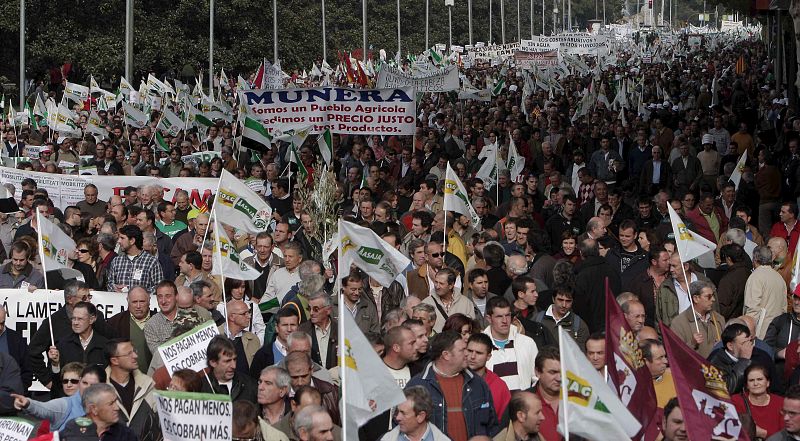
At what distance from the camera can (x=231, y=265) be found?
1303 cm

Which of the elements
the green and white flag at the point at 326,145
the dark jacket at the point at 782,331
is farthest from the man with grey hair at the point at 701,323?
the green and white flag at the point at 326,145

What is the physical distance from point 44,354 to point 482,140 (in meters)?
14.3

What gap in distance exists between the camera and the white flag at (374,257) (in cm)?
1243

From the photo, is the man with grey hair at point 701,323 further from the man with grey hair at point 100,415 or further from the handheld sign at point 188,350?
the man with grey hair at point 100,415

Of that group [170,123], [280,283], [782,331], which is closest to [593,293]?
[782,331]

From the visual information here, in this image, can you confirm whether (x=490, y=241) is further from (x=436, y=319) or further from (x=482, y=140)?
(x=482, y=140)

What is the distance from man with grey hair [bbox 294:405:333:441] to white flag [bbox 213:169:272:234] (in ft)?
19.6


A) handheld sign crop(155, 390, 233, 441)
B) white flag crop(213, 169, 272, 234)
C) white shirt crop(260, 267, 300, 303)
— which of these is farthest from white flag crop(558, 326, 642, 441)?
white flag crop(213, 169, 272, 234)

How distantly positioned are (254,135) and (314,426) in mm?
14405

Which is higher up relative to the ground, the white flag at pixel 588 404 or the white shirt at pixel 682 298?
the white shirt at pixel 682 298

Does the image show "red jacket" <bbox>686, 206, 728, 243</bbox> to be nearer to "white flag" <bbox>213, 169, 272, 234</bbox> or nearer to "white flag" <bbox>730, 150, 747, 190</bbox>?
"white flag" <bbox>730, 150, 747, 190</bbox>

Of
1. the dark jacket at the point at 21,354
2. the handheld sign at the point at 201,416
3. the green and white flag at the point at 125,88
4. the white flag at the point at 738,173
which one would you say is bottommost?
the handheld sign at the point at 201,416

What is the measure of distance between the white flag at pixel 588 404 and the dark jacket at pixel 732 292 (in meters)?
5.25

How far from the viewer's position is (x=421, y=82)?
29.0 m
